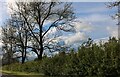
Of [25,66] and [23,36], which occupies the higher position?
[23,36]

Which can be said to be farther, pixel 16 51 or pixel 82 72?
pixel 16 51

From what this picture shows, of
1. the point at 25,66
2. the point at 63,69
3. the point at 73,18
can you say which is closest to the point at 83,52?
the point at 63,69

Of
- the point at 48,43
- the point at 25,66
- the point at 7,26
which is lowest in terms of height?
the point at 25,66

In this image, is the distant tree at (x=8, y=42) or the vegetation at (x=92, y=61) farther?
the distant tree at (x=8, y=42)

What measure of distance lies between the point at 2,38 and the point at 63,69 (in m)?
25.9

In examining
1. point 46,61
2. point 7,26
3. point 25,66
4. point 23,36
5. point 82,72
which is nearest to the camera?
point 82,72

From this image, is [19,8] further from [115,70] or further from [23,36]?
[115,70]

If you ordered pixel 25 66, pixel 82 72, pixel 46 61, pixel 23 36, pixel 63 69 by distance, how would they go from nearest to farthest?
pixel 82 72, pixel 63 69, pixel 46 61, pixel 25 66, pixel 23 36

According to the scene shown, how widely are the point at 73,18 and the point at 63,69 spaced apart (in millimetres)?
17248

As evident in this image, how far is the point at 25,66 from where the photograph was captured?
3050 cm

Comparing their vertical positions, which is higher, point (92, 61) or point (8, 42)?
point (8, 42)

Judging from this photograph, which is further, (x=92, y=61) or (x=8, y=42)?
(x=8, y=42)

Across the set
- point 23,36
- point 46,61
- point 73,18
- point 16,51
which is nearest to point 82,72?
point 46,61

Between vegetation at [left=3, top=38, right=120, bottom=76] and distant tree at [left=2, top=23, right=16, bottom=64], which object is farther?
distant tree at [left=2, top=23, right=16, bottom=64]
